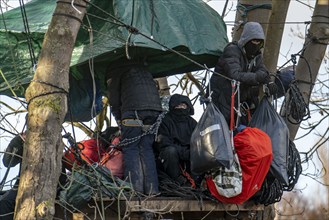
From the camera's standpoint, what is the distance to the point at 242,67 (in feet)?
25.5

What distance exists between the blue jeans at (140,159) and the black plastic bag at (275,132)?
3.46 ft

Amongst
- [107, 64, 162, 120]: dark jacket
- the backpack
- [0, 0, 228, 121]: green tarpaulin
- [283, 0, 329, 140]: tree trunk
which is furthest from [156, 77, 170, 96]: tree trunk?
the backpack

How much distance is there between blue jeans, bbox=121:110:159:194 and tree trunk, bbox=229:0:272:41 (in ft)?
5.49

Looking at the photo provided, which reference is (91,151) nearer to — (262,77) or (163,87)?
(262,77)

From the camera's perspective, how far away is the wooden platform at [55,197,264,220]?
699 cm

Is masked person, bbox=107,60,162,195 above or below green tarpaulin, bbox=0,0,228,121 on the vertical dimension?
below

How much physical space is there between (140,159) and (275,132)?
1.32 metres

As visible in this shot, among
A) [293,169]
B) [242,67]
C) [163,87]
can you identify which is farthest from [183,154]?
[163,87]

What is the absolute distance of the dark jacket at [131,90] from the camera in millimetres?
7598

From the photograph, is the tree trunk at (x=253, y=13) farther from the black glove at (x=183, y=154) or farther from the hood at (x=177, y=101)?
the black glove at (x=183, y=154)

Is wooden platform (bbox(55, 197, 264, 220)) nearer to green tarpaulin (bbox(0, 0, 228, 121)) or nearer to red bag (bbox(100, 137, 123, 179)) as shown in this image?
red bag (bbox(100, 137, 123, 179))

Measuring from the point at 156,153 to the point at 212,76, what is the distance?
0.94m

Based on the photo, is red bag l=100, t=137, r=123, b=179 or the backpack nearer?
the backpack

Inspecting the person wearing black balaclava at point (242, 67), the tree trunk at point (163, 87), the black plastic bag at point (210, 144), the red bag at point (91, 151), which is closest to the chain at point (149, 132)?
the red bag at point (91, 151)
